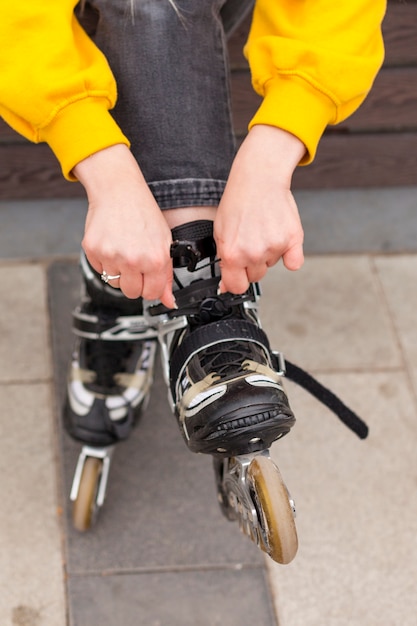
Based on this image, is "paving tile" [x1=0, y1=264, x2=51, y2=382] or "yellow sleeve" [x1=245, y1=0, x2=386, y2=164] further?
"paving tile" [x1=0, y1=264, x2=51, y2=382]

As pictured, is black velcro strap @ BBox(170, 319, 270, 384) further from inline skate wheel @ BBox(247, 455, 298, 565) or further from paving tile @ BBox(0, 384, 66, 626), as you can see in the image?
paving tile @ BBox(0, 384, 66, 626)

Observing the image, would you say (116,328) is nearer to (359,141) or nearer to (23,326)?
(23,326)

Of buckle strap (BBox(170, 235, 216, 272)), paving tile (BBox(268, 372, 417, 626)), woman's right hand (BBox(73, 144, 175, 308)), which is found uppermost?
woman's right hand (BBox(73, 144, 175, 308))

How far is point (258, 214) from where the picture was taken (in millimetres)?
1040

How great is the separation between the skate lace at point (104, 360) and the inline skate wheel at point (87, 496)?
150 mm

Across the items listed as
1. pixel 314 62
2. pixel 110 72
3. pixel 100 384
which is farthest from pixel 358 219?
pixel 110 72

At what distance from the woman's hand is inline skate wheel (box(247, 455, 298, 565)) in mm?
258

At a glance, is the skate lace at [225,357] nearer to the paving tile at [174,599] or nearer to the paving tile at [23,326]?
the paving tile at [174,599]

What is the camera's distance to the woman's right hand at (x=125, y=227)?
101 centimetres

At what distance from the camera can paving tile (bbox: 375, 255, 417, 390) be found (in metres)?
1.92

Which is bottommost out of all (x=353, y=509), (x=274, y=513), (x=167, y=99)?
(x=353, y=509)

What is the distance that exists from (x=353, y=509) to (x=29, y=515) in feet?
2.11

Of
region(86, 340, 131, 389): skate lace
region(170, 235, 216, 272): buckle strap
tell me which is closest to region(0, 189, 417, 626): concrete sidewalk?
region(86, 340, 131, 389): skate lace

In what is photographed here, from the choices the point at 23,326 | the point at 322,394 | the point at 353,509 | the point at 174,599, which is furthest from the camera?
the point at 23,326
